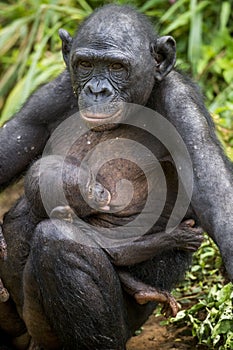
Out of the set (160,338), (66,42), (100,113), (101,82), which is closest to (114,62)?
(101,82)

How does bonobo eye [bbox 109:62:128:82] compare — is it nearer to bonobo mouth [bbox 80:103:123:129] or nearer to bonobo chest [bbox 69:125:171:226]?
bonobo mouth [bbox 80:103:123:129]

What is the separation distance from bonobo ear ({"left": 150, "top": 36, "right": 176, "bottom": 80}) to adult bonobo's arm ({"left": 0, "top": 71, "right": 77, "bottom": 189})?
1.93ft

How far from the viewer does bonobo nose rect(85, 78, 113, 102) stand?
4590 mm

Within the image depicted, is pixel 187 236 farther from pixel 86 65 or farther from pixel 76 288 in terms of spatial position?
pixel 86 65

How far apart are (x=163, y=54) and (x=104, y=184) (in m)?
0.83

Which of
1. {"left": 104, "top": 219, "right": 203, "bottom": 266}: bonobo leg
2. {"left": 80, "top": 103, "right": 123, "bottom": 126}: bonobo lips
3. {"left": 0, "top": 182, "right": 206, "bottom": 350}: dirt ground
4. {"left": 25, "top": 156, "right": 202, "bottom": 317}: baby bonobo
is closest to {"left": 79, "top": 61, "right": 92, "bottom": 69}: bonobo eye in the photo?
{"left": 80, "top": 103, "right": 123, "bottom": 126}: bonobo lips

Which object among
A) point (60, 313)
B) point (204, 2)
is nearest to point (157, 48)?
point (60, 313)

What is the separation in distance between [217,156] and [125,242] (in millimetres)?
741

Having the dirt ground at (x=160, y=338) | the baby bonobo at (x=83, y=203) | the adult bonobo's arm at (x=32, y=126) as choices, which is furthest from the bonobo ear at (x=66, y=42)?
the dirt ground at (x=160, y=338)

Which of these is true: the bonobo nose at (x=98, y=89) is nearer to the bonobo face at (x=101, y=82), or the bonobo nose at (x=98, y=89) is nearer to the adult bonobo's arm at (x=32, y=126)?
the bonobo face at (x=101, y=82)

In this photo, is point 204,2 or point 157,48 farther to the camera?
point 204,2

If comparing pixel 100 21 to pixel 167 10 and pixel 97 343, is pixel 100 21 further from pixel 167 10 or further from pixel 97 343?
pixel 167 10

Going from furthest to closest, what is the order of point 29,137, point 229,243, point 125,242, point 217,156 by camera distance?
point 29,137, point 125,242, point 217,156, point 229,243

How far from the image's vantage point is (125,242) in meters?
4.71
